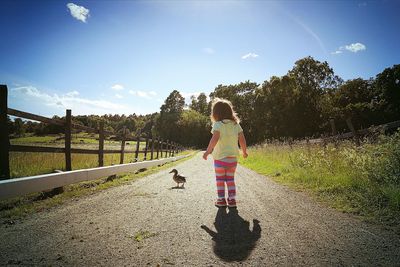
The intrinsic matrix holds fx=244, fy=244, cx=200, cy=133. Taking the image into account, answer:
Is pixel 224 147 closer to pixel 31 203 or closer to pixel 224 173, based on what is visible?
pixel 224 173

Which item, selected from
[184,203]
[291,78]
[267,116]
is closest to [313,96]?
[291,78]

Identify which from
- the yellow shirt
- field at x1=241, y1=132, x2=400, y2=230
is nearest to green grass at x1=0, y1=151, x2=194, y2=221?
the yellow shirt

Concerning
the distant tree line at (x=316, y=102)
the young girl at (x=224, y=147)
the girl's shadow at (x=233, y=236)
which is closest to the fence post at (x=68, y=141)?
the young girl at (x=224, y=147)

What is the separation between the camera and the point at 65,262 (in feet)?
7.09

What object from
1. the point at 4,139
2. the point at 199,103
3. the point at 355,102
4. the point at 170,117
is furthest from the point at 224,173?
the point at 199,103

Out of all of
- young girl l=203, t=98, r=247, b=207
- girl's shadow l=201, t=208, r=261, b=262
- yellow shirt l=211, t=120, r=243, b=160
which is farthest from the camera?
yellow shirt l=211, t=120, r=243, b=160

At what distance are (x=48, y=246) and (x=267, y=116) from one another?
5204 cm

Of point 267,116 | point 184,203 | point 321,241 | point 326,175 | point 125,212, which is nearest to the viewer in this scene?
point 321,241

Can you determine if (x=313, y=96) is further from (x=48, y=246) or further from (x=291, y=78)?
(x=48, y=246)

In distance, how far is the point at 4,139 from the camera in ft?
15.4

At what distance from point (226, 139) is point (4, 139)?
4249mm

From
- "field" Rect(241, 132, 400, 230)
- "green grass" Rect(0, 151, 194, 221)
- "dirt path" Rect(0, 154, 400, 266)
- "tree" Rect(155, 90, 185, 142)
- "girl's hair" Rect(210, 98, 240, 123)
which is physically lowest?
"green grass" Rect(0, 151, 194, 221)

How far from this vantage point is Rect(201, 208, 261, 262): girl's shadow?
2.37 meters

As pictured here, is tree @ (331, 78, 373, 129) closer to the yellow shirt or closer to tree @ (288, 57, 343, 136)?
tree @ (288, 57, 343, 136)
